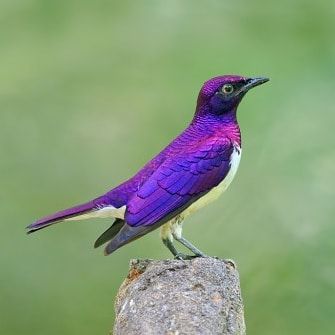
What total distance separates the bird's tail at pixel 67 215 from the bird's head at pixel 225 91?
62 centimetres

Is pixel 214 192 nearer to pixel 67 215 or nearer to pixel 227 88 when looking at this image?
pixel 227 88

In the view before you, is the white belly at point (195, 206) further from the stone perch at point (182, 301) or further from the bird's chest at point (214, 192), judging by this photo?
the stone perch at point (182, 301)

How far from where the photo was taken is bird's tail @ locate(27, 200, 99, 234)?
3.32m

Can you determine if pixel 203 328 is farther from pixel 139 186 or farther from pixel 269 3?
pixel 269 3

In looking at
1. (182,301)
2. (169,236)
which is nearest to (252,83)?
(169,236)

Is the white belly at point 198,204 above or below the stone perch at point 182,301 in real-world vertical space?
above

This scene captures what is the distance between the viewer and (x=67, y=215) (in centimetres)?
332

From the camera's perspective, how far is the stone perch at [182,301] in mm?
2844

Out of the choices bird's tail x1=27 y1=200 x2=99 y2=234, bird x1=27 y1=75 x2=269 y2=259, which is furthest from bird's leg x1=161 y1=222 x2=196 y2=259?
bird's tail x1=27 y1=200 x2=99 y2=234

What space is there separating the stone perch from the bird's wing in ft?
0.62

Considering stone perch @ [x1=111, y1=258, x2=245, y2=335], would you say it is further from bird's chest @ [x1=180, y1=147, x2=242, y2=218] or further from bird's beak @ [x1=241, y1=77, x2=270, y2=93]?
bird's beak @ [x1=241, y1=77, x2=270, y2=93]

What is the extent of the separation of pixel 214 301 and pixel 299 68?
272 centimetres

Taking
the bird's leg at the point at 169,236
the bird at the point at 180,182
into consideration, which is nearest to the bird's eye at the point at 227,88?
the bird at the point at 180,182

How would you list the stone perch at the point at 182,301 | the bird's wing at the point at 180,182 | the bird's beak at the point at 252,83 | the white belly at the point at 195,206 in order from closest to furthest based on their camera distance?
the stone perch at the point at 182,301 < the bird's wing at the point at 180,182 < the white belly at the point at 195,206 < the bird's beak at the point at 252,83
